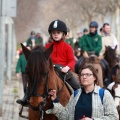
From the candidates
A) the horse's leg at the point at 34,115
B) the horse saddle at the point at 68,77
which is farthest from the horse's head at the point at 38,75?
the horse saddle at the point at 68,77

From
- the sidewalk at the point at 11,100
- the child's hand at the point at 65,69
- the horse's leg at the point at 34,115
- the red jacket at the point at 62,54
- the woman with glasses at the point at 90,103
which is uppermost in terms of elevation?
the red jacket at the point at 62,54

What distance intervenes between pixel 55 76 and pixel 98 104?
6.04 ft

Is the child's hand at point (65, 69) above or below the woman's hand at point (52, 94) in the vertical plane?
above

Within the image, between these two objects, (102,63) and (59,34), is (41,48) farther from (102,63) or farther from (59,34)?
(102,63)

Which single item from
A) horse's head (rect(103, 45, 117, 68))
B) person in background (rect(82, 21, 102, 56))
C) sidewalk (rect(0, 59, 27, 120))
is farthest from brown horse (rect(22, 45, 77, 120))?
horse's head (rect(103, 45, 117, 68))

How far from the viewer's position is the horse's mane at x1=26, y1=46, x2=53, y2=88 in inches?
324

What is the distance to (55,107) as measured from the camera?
7.90 metres

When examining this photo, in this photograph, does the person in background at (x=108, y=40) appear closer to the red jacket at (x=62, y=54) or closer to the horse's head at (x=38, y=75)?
the red jacket at (x=62, y=54)

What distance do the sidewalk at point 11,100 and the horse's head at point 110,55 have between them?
3269 mm

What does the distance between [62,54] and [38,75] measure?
1812 millimetres

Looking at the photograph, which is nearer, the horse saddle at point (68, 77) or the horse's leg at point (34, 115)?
the horse's leg at point (34, 115)

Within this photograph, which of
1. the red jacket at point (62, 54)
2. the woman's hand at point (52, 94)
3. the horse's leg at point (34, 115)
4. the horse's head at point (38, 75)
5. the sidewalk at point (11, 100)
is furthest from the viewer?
the sidewalk at point (11, 100)

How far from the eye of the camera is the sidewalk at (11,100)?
49.3 ft

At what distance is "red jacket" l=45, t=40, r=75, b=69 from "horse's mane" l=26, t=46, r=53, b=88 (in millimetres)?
1463
